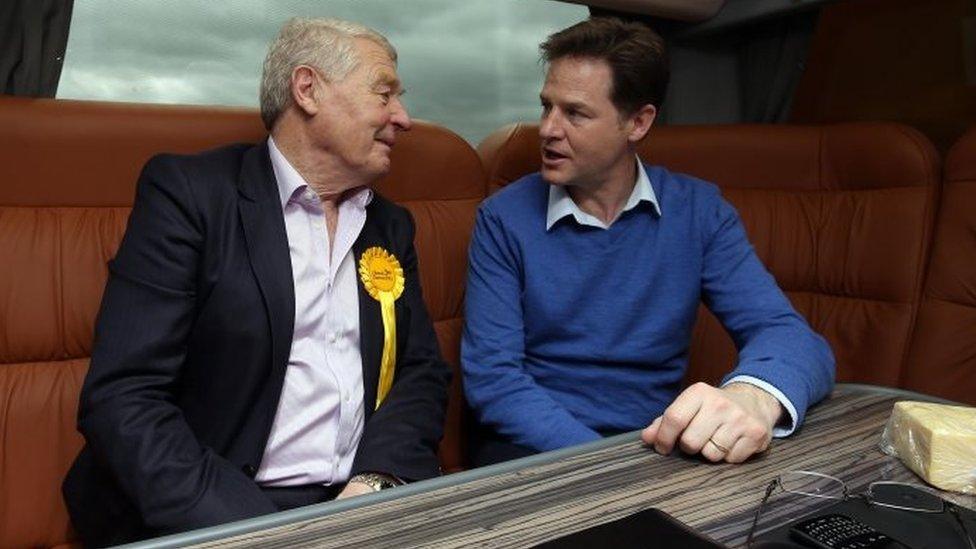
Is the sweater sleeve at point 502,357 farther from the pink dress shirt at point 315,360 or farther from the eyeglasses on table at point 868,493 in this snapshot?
the eyeglasses on table at point 868,493

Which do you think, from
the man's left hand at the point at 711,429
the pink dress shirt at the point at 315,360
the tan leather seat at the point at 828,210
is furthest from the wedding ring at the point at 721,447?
the tan leather seat at the point at 828,210

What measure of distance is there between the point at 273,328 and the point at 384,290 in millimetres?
269

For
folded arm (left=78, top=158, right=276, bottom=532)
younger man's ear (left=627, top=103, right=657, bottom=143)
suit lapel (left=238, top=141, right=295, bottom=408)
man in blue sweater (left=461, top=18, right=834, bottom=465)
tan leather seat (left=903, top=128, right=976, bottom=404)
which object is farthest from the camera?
tan leather seat (left=903, top=128, right=976, bottom=404)

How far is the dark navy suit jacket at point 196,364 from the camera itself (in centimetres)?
118

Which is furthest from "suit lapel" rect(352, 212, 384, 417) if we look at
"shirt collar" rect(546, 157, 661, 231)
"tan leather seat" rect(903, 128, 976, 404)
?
"tan leather seat" rect(903, 128, 976, 404)

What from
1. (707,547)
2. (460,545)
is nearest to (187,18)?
(460,545)

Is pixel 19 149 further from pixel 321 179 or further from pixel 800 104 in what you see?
pixel 800 104

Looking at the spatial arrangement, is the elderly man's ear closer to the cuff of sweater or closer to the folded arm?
Result: the folded arm

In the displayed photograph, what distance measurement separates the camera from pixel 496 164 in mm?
2189

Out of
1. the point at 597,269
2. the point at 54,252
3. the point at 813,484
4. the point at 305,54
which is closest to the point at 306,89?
the point at 305,54

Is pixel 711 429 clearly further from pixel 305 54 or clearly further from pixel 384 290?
pixel 305 54

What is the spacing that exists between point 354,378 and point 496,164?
0.94m

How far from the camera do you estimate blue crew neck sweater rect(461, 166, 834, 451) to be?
166 cm

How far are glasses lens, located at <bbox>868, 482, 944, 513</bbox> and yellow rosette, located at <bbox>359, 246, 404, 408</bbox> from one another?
2.97 ft
